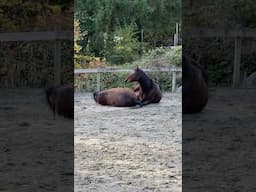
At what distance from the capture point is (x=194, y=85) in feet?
5.74

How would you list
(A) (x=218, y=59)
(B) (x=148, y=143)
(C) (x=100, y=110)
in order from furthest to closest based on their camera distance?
(C) (x=100, y=110) → (B) (x=148, y=143) → (A) (x=218, y=59)

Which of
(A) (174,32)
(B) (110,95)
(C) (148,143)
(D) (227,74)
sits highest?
(A) (174,32)

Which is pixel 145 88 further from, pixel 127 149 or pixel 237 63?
pixel 237 63

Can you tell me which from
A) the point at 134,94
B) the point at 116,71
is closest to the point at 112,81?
the point at 116,71

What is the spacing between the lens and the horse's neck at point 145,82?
2568mm

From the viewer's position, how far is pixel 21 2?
181cm

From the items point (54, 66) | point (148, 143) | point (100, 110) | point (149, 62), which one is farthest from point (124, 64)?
point (54, 66)

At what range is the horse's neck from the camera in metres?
2.57

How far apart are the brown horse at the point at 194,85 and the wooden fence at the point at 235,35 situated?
0.11 m

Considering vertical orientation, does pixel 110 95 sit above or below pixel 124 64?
below

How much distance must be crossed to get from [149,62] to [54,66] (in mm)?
857

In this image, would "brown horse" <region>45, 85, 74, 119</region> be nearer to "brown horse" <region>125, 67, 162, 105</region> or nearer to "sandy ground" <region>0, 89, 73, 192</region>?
"sandy ground" <region>0, 89, 73, 192</region>

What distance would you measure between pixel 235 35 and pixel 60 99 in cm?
81

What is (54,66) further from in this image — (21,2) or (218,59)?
(218,59)
